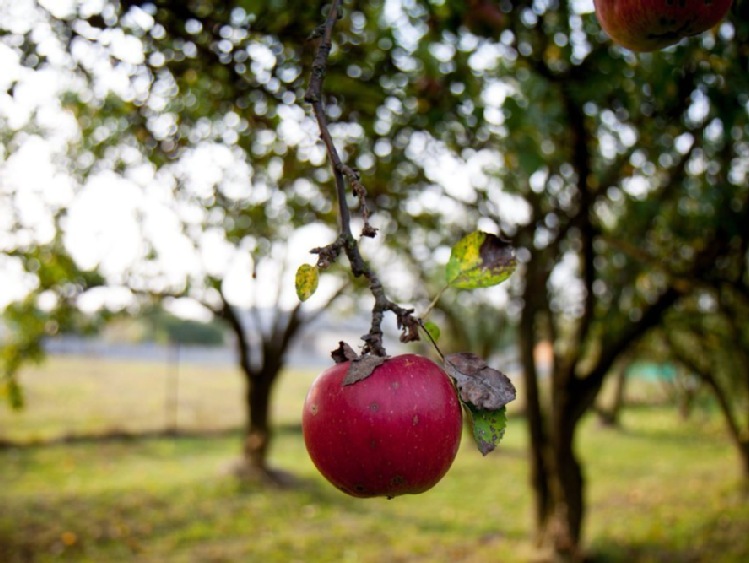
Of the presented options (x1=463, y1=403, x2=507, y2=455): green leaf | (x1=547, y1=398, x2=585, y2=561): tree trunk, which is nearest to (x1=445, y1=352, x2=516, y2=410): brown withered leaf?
(x1=463, y1=403, x2=507, y2=455): green leaf

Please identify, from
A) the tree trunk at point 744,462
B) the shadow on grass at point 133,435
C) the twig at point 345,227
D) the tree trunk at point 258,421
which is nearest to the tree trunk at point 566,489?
the tree trunk at point 744,462

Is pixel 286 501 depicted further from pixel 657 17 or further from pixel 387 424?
pixel 657 17

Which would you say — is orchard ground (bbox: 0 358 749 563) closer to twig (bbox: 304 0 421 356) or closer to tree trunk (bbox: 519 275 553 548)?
tree trunk (bbox: 519 275 553 548)

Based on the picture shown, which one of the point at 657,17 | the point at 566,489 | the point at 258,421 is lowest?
the point at 566,489

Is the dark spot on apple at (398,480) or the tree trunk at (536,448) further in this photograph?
the tree trunk at (536,448)

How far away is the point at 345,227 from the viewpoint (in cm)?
81

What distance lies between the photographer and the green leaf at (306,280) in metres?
0.87

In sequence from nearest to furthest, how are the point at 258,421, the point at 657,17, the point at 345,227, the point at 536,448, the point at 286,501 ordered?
the point at 345,227
the point at 657,17
the point at 536,448
the point at 286,501
the point at 258,421

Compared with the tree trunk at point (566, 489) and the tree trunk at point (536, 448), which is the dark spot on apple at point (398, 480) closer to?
the tree trunk at point (566, 489)

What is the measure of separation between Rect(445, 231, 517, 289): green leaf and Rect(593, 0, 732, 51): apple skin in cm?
46

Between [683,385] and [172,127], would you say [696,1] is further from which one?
[683,385]

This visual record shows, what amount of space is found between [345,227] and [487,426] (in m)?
0.32

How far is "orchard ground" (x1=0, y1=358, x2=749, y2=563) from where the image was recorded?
5.99m

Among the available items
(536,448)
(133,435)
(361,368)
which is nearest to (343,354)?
(361,368)
